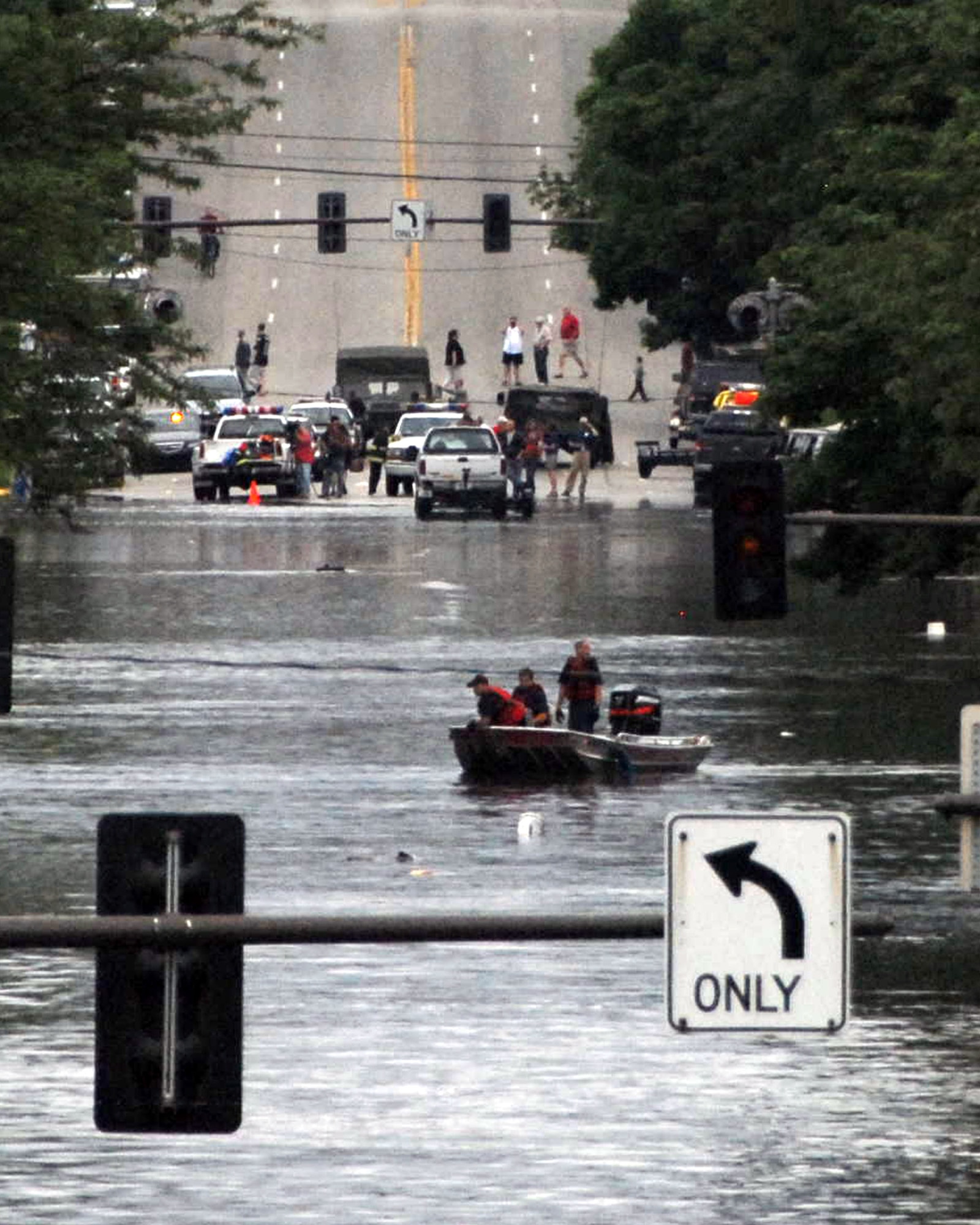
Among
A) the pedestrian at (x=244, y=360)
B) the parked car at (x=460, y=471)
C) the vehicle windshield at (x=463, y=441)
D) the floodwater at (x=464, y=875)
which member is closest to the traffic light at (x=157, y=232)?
the floodwater at (x=464, y=875)

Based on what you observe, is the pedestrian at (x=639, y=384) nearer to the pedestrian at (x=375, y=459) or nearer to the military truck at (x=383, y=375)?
the military truck at (x=383, y=375)

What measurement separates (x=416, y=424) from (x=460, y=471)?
29.1 ft

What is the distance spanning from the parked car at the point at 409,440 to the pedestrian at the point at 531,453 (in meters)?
2.87

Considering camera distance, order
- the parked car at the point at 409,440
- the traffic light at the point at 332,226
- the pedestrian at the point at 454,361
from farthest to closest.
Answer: the pedestrian at the point at 454,361 < the parked car at the point at 409,440 < the traffic light at the point at 332,226


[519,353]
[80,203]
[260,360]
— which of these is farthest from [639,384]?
[80,203]

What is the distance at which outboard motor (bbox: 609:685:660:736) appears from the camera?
1481 inches

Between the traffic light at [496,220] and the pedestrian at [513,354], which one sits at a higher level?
the traffic light at [496,220]

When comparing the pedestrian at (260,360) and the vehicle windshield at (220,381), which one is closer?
the vehicle windshield at (220,381)

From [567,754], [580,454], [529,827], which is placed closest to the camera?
[529,827]

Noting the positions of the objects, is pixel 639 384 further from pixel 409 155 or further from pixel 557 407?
pixel 557 407

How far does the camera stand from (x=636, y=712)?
37500 mm

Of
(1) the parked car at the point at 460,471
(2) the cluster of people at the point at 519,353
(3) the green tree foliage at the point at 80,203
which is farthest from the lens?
(2) the cluster of people at the point at 519,353

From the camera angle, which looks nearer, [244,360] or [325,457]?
[325,457]

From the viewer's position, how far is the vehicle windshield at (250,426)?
3115 inches
